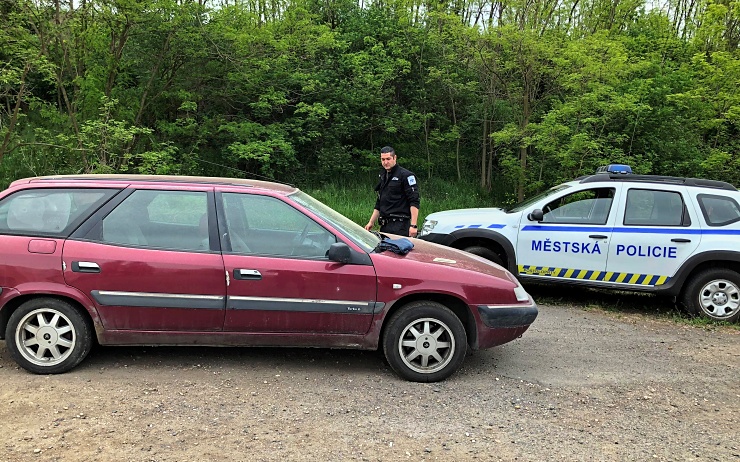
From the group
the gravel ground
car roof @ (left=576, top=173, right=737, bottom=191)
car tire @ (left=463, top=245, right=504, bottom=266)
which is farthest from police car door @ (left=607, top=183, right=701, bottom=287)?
the gravel ground

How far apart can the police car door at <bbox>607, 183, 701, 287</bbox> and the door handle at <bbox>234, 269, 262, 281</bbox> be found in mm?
4442

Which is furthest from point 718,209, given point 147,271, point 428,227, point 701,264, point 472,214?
point 147,271

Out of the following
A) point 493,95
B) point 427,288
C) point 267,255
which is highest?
point 493,95

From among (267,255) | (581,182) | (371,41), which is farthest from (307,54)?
(267,255)

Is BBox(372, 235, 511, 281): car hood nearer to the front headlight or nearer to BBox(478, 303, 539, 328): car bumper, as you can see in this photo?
BBox(478, 303, 539, 328): car bumper

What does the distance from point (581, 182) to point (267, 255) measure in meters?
4.49

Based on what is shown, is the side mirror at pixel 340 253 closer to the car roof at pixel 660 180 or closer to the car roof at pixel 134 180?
the car roof at pixel 134 180

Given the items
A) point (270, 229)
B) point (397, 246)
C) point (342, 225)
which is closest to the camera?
point (270, 229)

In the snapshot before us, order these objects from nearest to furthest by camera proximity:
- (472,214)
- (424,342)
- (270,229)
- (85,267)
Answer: (85,267), (424,342), (270,229), (472,214)

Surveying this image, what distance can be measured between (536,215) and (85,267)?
5052 mm

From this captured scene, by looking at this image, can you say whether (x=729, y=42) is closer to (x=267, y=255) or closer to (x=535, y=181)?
(x=535, y=181)

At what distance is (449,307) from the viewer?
446cm

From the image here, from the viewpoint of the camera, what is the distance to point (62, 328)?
419 centimetres

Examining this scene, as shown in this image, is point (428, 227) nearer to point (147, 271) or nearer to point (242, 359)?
point (242, 359)
